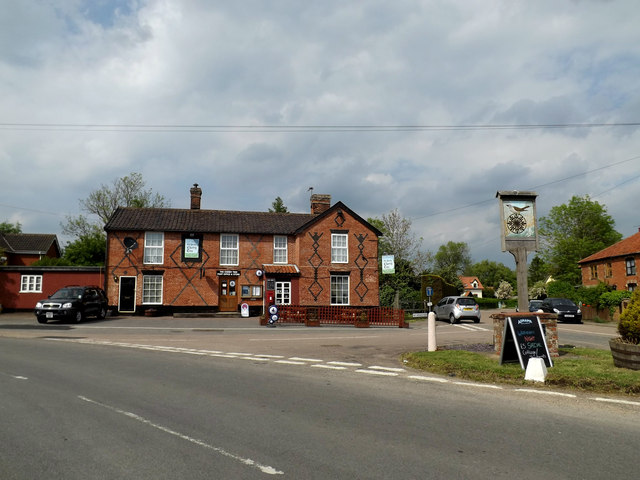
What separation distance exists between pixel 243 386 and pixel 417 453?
167 inches

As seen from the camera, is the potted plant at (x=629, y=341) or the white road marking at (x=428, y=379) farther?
the potted plant at (x=629, y=341)

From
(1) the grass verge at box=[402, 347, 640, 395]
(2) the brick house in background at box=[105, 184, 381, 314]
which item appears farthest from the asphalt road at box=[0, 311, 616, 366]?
(2) the brick house in background at box=[105, 184, 381, 314]

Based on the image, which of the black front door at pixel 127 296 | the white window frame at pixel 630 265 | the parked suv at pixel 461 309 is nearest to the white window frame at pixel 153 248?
the black front door at pixel 127 296

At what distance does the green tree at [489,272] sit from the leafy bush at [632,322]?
122622mm

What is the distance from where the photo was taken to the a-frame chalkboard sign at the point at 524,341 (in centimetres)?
1020

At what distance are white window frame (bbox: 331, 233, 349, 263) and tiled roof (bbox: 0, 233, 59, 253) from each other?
108ft

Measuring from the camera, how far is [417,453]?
498cm

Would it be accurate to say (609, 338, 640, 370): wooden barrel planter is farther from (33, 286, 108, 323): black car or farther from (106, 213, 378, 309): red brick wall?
(106, 213, 378, 309): red brick wall

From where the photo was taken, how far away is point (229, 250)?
3331 centimetres

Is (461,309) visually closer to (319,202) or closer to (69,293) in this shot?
(319,202)

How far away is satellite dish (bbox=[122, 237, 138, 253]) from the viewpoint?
3139 centimetres

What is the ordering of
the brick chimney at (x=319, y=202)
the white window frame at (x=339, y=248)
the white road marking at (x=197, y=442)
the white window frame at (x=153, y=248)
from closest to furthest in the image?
the white road marking at (x=197, y=442) < the white window frame at (x=153, y=248) < the white window frame at (x=339, y=248) < the brick chimney at (x=319, y=202)

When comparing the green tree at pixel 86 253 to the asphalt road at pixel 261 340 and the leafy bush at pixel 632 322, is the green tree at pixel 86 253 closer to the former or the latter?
the asphalt road at pixel 261 340

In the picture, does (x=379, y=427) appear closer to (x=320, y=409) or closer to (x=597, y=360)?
(x=320, y=409)
